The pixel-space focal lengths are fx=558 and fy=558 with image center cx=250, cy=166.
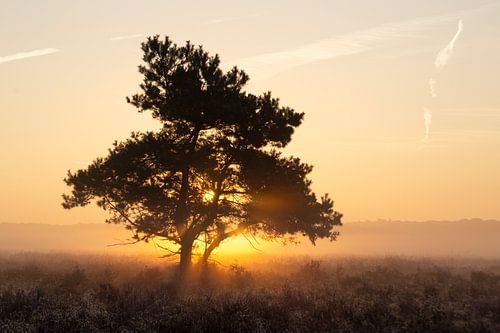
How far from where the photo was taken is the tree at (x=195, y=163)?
997 inches

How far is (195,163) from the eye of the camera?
2519 centimetres

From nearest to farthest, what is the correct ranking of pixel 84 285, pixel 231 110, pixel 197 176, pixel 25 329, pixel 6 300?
pixel 25 329
pixel 6 300
pixel 84 285
pixel 231 110
pixel 197 176

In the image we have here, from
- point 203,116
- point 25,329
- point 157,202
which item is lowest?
point 25,329

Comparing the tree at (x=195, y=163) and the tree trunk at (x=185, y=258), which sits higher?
the tree at (x=195, y=163)

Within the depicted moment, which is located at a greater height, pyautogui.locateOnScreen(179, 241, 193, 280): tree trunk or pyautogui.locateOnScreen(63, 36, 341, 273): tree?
pyautogui.locateOnScreen(63, 36, 341, 273): tree

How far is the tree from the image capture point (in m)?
25.3

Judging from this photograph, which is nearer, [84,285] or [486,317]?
[486,317]

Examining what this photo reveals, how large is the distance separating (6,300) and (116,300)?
2.83 metres

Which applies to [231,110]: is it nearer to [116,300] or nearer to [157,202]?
[157,202]

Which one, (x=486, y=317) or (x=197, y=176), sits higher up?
(x=197, y=176)

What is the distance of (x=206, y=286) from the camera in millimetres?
23672

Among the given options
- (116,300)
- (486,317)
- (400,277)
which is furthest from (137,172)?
(486,317)

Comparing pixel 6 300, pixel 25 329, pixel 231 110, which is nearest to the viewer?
pixel 25 329

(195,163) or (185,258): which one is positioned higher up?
(195,163)
